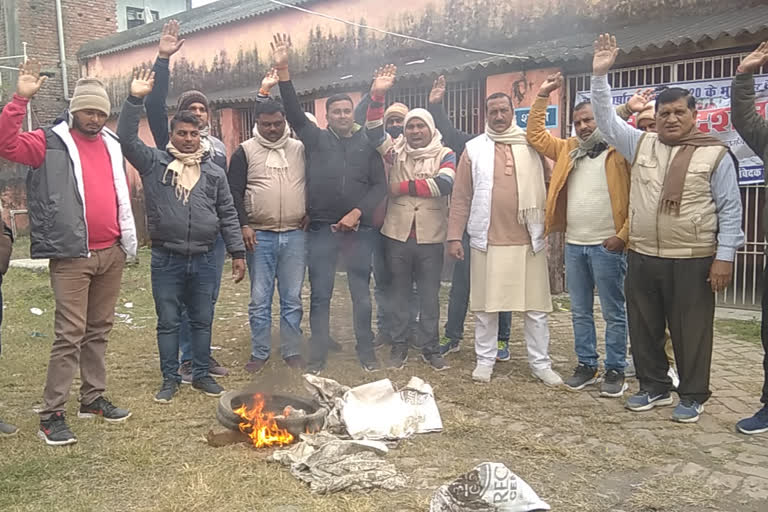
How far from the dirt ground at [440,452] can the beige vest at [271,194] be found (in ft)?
3.92

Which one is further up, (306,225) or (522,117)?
(522,117)

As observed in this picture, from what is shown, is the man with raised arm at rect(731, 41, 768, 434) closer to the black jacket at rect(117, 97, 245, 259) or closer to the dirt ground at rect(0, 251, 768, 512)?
the dirt ground at rect(0, 251, 768, 512)

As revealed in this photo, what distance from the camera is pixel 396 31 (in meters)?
11.0

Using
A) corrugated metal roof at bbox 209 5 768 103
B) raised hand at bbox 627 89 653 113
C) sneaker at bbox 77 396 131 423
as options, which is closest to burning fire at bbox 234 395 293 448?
sneaker at bbox 77 396 131 423

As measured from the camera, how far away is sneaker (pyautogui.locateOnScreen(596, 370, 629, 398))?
15.7 feet

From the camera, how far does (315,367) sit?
17.5ft

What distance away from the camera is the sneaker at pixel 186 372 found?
512 centimetres

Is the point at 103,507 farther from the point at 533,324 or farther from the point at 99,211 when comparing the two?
the point at 533,324

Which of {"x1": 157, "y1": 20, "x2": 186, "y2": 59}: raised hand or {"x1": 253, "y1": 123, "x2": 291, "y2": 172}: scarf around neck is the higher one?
{"x1": 157, "y1": 20, "x2": 186, "y2": 59}: raised hand

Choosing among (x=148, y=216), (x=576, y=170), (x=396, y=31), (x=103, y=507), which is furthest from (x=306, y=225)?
(x=396, y=31)

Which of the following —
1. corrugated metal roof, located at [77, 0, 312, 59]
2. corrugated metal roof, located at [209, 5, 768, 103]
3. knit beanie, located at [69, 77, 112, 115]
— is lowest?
knit beanie, located at [69, 77, 112, 115]

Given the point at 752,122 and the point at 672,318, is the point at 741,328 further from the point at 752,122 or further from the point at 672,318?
the point at 752,122

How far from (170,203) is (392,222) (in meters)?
1.72

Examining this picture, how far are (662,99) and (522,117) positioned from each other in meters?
4.69
